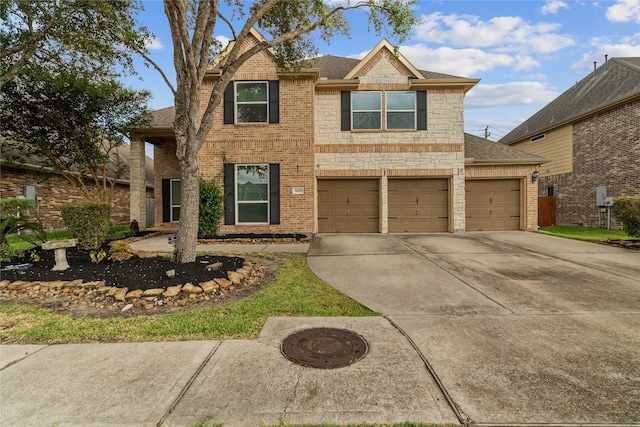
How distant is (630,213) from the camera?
8789mm

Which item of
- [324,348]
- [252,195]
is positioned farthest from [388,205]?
[324,348]

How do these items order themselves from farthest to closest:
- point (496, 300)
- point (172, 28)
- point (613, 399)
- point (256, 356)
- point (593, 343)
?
point (172, 28), point (496, 300), point (593, 343), point (256, 356), point (613, 399)

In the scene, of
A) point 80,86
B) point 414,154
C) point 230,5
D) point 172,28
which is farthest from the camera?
point 414,154

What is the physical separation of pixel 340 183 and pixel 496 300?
8.09m

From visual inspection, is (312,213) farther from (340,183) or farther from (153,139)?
(153,139)

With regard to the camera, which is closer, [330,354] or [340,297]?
[330,354]

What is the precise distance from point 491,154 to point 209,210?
36.9 feet

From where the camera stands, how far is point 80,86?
36.3 feet

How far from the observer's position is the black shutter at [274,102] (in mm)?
11016

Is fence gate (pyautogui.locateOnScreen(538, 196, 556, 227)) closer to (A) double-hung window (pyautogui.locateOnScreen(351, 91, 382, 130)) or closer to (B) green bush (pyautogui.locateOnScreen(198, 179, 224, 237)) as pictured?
(A) double-hung window (pyautogui.locateOnScreen(351, 91, 382, 130))

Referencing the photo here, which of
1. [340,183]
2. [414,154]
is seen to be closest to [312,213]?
[340,183]

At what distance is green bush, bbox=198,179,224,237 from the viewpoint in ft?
34.5

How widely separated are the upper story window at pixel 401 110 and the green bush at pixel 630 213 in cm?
679

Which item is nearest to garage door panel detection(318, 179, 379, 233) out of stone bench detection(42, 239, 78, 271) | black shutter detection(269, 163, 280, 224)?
black shutter detection(269, 163, 280, 224)
